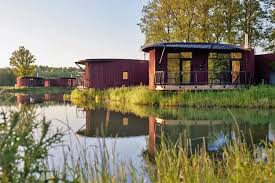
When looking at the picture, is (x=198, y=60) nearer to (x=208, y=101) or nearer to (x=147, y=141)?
(x=208, y=101)

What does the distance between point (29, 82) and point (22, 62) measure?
193 inches

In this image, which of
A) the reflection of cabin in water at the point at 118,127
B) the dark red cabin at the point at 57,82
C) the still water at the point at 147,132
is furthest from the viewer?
the dark red cabin at the point at 57,82

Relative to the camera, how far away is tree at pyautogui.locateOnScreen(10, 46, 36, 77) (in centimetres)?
4966

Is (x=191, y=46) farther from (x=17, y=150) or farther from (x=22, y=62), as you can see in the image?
(x=22, y=62)

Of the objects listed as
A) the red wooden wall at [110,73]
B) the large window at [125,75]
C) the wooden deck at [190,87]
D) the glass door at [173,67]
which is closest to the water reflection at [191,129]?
the wooden deck at [190,87]

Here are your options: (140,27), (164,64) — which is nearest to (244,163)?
(164,64)

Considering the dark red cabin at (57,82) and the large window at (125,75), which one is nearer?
the large window at (125,75)

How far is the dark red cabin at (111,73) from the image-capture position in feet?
90.3

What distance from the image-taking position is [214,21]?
28.3 meters

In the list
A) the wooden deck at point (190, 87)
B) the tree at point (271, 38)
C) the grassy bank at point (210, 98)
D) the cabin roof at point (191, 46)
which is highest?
the tree at point (271, 38)

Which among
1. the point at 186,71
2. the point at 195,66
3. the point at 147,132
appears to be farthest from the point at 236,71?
the point at 147,132

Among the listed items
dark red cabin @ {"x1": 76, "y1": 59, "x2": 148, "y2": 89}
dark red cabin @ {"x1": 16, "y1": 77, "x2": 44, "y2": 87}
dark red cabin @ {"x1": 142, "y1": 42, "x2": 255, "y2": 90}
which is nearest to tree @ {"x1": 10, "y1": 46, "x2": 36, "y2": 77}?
dark red cabin @ {"x1": 16, "y1": 77, "x2": 44, "y2": 87}

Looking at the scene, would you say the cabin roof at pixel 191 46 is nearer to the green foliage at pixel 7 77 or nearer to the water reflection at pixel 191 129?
the water reflection at pixel 191 129

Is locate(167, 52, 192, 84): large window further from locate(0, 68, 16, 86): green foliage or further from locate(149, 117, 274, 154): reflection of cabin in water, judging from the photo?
Result: locate(0, 68, 16, 86): green foliage
